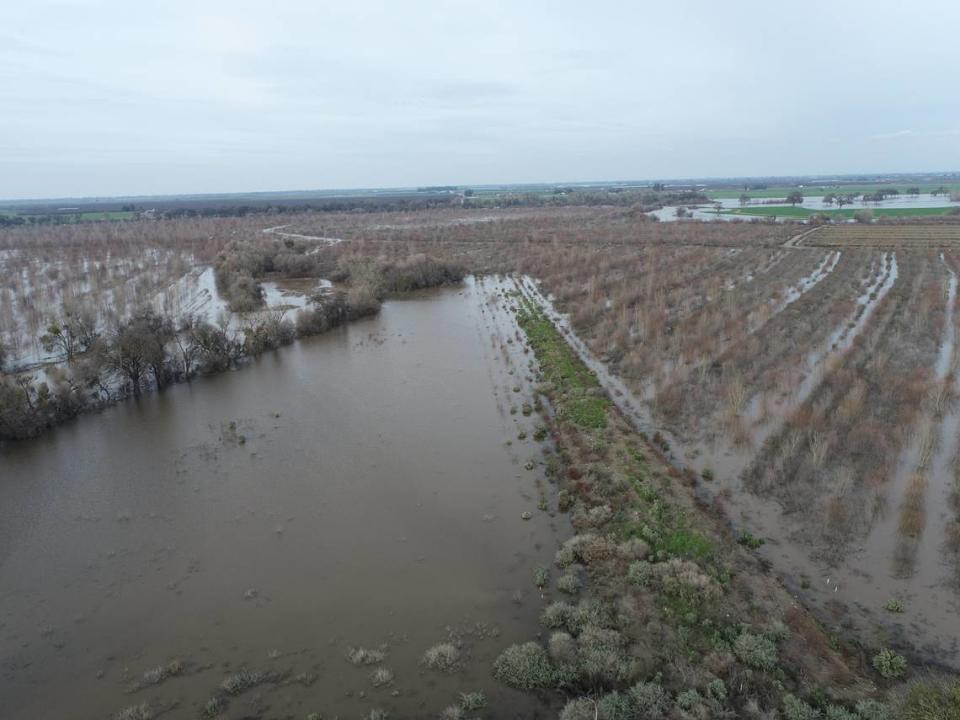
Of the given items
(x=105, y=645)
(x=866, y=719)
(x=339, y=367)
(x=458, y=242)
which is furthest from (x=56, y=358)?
(x=458, y=242)

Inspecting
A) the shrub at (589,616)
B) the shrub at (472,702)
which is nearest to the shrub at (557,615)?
the shrub at (589,616)

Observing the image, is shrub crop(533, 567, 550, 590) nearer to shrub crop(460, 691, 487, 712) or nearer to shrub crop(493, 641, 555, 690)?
shrub crop(493, 641, 555, 690)

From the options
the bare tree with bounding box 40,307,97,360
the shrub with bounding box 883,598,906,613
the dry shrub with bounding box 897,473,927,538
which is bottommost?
the shrub with bounding box 883,598,906,613

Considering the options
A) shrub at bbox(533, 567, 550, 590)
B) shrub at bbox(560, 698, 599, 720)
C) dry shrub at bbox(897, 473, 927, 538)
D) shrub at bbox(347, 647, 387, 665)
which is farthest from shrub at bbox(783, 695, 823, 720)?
shrub at bbox(347, 647, 387, 665)

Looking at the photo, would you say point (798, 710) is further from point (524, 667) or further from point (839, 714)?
point (524, 667)

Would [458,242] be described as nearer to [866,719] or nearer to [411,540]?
[411,540]
